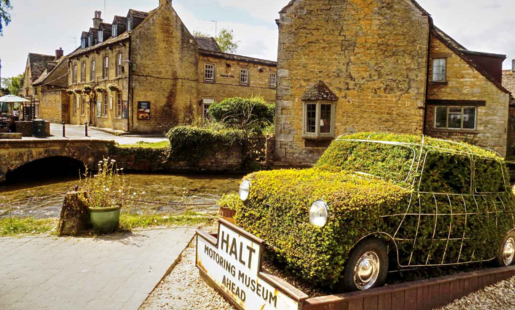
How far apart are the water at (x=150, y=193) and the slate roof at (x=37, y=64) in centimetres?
3993

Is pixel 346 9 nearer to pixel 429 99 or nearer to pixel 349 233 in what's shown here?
pixel 429 99

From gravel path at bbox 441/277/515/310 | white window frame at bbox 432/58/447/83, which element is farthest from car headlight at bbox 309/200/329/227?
white window frame at bbox 432/58/447/83

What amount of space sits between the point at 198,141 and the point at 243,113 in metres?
3.60

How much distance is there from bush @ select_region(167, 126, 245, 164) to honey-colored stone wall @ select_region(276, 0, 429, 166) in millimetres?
3287

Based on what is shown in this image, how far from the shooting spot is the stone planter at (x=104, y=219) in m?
7.29

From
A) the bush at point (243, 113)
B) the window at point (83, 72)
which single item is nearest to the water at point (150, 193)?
the bush at point (243, 113)

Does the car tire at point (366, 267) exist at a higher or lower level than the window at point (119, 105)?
lower

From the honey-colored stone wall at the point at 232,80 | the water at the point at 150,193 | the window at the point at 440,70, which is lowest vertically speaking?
the water at the point at 150,193

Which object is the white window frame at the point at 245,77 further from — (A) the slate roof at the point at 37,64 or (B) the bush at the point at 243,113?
(A) the slate roof at the point at 37,64

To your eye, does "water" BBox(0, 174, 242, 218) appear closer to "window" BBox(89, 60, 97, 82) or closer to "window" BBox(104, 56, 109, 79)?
"window" BBox(104, 56, 109, 79)

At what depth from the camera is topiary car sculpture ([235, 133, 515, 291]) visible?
3.94 meters

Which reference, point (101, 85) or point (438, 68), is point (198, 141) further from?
point (101, 85)

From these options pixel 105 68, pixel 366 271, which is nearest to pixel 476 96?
pixel 366 271

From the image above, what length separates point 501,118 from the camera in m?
18.2
